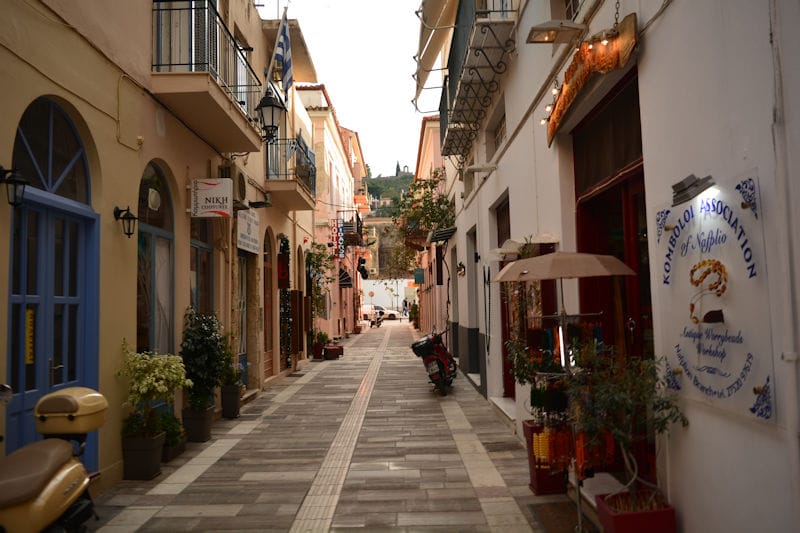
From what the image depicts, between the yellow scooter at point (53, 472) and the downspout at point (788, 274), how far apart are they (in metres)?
4.19

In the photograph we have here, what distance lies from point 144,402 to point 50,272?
1937 mm

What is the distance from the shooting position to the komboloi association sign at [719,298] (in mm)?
3031

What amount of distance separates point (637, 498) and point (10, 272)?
16.9 feet

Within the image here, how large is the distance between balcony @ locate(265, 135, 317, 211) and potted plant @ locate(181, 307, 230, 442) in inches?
201

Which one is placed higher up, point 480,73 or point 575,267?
point 480,73

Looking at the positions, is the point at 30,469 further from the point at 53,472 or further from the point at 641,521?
the point at 641,521

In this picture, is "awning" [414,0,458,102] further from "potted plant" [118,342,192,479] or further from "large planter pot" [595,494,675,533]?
"large planter pot" [595,494,675,533]

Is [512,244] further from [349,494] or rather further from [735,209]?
[735,209]

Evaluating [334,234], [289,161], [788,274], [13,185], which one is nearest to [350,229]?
[334,234]

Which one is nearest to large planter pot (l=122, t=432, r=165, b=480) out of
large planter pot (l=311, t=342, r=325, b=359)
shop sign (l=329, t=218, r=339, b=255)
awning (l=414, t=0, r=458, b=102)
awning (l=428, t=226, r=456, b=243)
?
awning (l=414, t=0, r=458, b=102)

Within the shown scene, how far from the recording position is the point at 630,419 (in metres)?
3.93

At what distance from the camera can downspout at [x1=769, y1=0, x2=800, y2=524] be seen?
2.76 metres

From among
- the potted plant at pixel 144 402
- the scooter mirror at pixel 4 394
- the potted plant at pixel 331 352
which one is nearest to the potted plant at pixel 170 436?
the potted plant at pixel 144 402

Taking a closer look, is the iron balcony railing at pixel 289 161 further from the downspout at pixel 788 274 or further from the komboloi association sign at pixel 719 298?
the downspout at pixel 788 274
